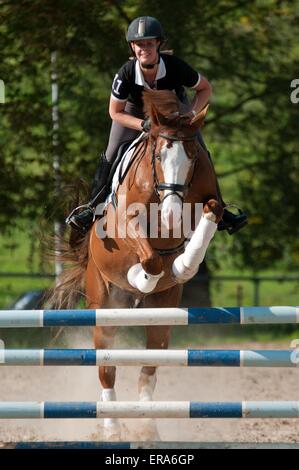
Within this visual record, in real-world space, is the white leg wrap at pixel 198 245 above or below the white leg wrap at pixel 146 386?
above

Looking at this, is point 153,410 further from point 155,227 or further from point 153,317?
point 155,227

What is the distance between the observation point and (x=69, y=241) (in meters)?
6.56

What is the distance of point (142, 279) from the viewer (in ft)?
17.0

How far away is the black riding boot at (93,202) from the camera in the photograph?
5961 mm

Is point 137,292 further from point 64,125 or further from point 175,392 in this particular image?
point 64,125

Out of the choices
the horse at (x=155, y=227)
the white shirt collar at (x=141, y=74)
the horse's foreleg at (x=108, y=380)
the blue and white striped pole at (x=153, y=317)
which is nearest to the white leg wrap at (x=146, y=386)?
the horse at (x=155, y=227)

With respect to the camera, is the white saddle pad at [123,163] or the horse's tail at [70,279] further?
the horse's tail at [70,279]

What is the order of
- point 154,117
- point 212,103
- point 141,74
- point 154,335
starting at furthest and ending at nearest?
point 212,103
point 154,335
point 141,74
point 154,117

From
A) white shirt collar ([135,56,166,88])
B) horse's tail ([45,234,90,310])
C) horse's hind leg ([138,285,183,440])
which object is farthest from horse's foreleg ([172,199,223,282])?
horse's tail ([45,234,90,310])

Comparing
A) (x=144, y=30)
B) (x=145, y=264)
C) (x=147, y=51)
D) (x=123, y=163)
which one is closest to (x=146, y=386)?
(x=145, y=264)

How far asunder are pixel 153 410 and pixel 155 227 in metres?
1.17

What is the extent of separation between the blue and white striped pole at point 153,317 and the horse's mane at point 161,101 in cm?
121

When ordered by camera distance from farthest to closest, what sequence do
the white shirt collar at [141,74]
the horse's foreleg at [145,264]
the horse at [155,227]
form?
the white shirt collar at [141,74], the horse's foreleg at [145,264], the horse at [155,227]

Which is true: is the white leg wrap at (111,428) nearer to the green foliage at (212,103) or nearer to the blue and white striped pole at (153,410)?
the blue and white striped pole at (153,410)
